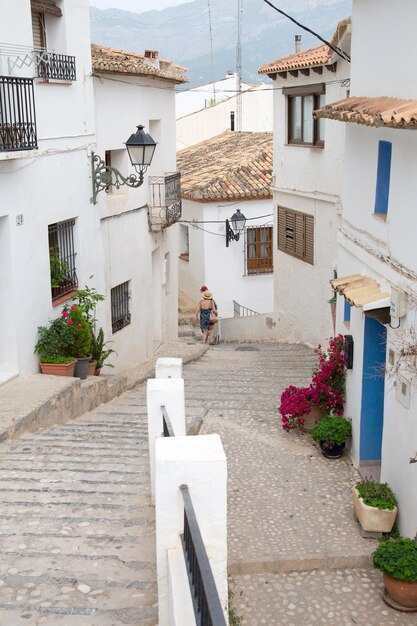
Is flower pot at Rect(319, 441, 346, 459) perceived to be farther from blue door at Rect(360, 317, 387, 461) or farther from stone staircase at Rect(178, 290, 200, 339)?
stone staircase at Rect(178, 290, 200, 339)

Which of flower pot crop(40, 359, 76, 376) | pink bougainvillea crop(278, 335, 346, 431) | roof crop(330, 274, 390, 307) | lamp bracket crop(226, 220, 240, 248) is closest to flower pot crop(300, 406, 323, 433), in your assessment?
pink bougainvillea crop(278, 335, 346, 431)

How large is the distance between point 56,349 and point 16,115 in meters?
3.25

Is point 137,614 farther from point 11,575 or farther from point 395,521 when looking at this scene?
point 395,521

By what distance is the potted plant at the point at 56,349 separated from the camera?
10664 millimetres

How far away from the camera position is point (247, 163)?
25.0 m

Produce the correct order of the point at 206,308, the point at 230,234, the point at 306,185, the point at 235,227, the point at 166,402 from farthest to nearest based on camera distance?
1. the point at 230,234
2. the point at 235,227
3. the point at 206,308
4. the point at 306,185
5. the point at 166,402

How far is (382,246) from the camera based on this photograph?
8211 mm

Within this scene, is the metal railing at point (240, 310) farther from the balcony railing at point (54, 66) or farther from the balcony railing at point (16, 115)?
the balcony railing at point (16, 115)

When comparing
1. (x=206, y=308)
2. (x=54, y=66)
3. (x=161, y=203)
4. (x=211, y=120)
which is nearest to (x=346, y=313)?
(x=54, y=66)

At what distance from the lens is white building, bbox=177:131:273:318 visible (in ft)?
77.7

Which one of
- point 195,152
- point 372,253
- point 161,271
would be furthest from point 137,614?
point 195,152

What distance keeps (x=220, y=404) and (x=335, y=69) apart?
7.11 metres

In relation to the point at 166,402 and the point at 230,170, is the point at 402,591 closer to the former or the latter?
the point at 166,402

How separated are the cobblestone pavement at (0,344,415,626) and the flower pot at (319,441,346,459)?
0.11 m
